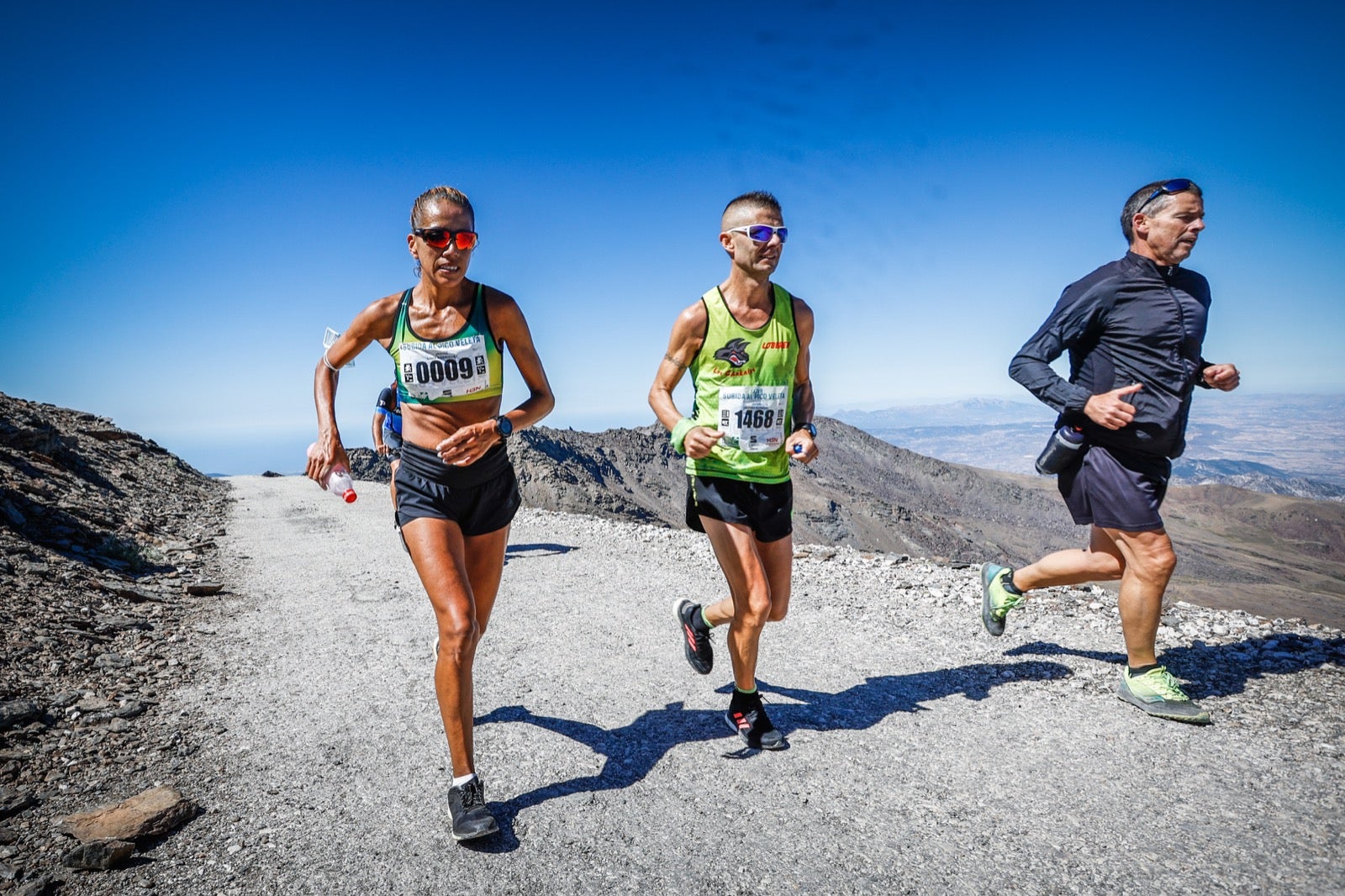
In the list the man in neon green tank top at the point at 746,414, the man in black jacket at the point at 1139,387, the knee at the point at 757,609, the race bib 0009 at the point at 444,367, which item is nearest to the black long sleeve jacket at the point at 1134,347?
the man in black jacket at the point at 1139,387

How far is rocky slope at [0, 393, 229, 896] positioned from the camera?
10.2 ft

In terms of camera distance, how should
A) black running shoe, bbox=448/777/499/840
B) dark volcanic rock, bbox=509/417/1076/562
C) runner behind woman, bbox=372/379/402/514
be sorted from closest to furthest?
black running shoe, bbox=448/777/499/840 → runner behind woman, bbox=372/379/402/514 → dark volcanic rock, bbox=509/417/1076/562

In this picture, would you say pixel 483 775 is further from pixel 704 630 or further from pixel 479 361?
pixel 479 361

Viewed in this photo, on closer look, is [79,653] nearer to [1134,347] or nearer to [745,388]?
[745,388]

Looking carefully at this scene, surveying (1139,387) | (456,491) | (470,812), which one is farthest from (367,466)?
(1139,387)

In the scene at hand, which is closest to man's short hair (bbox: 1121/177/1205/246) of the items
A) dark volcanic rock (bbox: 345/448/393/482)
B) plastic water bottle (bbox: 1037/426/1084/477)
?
plastic water bottle (bbox: 1037/426/1084/477)

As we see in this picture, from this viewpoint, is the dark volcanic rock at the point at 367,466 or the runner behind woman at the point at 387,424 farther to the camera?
the dark volcanic rock at the point at 367,466

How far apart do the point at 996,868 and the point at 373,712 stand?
3.41 metres

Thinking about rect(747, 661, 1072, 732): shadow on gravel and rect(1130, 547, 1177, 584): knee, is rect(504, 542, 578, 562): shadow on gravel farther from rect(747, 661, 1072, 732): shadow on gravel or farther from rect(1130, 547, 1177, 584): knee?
rect(1130, 547, 1177, 584): knee

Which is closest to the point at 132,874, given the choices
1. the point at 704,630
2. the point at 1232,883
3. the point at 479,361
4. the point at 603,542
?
the point at 479,361

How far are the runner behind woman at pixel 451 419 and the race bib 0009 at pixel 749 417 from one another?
96cm

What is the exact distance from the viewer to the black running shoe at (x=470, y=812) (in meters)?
2.70

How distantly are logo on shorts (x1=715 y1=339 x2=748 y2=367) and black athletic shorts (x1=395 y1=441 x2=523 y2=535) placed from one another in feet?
4.10

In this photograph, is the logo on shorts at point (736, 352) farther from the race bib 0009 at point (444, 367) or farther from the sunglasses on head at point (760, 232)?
the race bib 0009 at point (444, 367)
